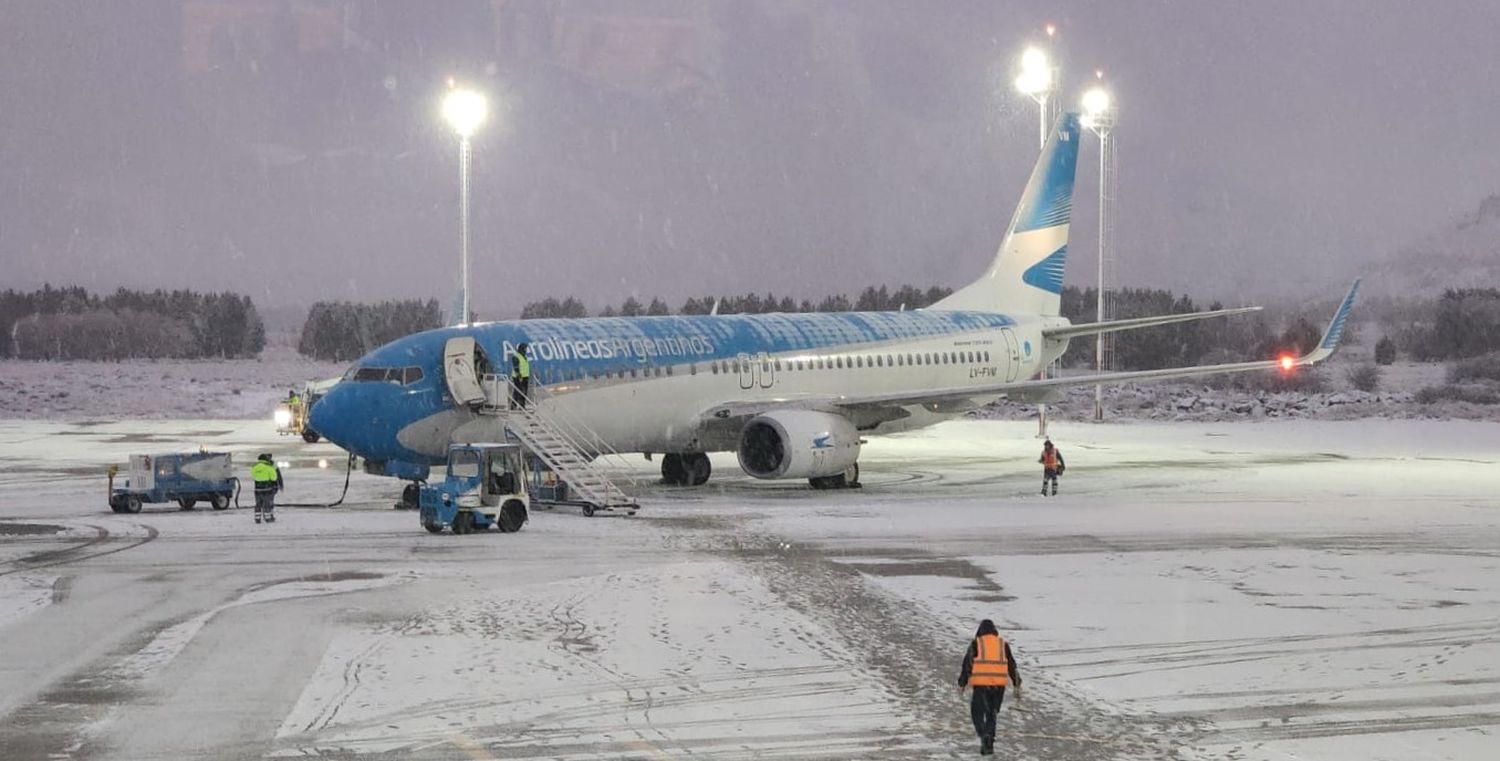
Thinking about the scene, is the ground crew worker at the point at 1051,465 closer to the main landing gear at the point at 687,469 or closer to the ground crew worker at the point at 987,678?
the main landing gear at the point at 687,469

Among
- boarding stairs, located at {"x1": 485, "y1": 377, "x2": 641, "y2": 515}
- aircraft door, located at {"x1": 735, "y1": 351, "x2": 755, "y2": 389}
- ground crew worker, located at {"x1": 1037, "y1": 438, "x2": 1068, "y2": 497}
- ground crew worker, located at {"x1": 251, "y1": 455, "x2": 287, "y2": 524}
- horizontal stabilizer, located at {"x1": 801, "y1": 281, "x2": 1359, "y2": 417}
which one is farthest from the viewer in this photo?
aircraft door, located at {"x1": 735, "y1": 351, "x2": 755, "y2": 389}

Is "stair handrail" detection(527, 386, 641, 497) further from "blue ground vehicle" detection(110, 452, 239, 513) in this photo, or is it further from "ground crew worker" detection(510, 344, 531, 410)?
"blue ground vehicle" detection(110, 452, 239, 513)

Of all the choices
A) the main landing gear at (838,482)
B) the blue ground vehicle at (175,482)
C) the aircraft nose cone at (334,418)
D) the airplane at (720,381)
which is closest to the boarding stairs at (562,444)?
the airplane at (720,381)

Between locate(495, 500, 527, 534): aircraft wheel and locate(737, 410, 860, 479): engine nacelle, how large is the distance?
7593 mm

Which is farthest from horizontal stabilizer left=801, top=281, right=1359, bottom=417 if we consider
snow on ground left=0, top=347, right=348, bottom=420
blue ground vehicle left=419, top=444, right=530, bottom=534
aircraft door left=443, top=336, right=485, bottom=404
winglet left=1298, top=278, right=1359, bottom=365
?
snow on ground left=0, top=347, right=348, bottom=420

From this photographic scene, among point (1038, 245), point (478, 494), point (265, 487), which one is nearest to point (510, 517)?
point (478, 494)

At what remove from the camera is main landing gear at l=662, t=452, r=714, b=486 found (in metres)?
40.0

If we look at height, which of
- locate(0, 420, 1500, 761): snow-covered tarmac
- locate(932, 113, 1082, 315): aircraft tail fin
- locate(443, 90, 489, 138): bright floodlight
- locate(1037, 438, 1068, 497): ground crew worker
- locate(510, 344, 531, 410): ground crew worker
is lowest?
locate(0, 420, 1500, 761): snow-covered tarmac

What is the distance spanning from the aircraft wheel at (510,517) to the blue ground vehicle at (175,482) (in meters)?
8.80

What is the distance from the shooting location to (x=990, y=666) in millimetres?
13125

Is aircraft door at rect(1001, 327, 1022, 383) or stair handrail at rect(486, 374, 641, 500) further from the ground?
aircraft door at rect(1001, 327, 1022, 383)

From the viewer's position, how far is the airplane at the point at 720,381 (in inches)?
1316

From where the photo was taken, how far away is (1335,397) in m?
82.8

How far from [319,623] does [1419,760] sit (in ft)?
41.2
